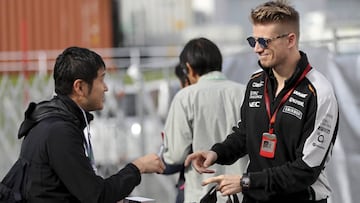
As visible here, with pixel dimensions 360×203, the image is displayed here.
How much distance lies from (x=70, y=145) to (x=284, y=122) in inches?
34.3

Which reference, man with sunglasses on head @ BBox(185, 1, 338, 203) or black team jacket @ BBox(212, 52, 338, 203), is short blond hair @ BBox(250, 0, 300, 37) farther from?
black team jacket @ BBox(212, 52, 338, 203)

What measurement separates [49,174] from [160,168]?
50 cm

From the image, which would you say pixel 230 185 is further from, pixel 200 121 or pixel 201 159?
pixel 200 121

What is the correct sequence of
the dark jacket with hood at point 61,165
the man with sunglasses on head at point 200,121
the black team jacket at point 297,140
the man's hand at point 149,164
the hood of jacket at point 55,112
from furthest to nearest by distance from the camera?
the man with sunglasses on head at point 200,121 < the man's hand at point 149,164 < the hood of jacket at point 55,112 < the dark jacket with hood at point 61,165 < the black team jacket at point 297,140

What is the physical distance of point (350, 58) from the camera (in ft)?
18.8

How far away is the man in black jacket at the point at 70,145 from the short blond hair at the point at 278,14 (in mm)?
751

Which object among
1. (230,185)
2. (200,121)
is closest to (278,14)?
(230,185)

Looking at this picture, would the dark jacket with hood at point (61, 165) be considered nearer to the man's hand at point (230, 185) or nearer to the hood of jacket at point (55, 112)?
the hood of jacket at point (55, 112)

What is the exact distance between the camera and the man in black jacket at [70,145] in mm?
3152

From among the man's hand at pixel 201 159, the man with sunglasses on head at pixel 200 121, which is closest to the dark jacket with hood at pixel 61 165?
the man's hand at pixel 201 159

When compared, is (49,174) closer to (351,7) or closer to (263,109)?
(263,109)

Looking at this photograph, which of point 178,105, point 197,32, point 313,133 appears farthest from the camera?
point 197,32

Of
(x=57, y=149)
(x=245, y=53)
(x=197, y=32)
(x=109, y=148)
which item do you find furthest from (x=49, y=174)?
(x=197, y=32)

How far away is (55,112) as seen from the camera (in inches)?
129
